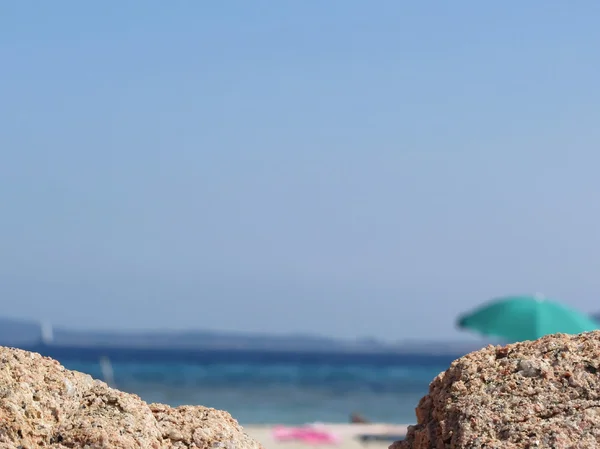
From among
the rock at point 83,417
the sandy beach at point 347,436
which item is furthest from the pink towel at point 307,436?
the rock at point 83,417

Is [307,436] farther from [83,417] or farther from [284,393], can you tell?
[284,393]

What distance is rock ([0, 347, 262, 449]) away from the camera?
323 centimetres

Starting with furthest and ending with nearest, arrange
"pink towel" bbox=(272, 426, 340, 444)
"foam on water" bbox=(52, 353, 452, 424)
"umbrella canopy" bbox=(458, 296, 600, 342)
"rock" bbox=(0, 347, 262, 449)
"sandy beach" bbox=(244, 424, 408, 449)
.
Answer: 1. "foam on water" bbox=(52, 353, 452, 424)
2. "umbrella canopy" bbox=(458, 296, 600, 342)
3. "pink towel" bbox=(272, 426, 340, 444)
4. "sandy beach" bbox=(244, 424, 408, 449)
5. "rock" bbox=(0, 347, 262, 449)

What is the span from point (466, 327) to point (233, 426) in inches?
514

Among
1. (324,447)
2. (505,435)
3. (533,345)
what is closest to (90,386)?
(505,435)

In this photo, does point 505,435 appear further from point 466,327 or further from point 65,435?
point 466,327

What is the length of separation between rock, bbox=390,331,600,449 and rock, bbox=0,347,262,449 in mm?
788

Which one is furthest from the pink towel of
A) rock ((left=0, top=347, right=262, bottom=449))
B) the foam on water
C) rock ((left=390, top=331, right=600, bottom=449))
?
rock ((left=0, top=347, right=262, bottom=449))

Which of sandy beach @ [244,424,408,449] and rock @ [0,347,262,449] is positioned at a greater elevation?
sandy beach @ [244,424,408,449]

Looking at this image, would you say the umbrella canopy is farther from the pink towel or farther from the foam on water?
the foam on water

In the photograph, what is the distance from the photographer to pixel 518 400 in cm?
349

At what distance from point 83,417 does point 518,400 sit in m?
1.69

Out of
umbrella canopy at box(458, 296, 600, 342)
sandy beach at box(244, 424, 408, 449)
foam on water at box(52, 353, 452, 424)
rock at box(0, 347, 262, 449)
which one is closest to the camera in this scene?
rock at box(0, 347, 262, 449)

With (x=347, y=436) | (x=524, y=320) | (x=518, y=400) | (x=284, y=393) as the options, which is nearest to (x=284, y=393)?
(x=284, y=393)
